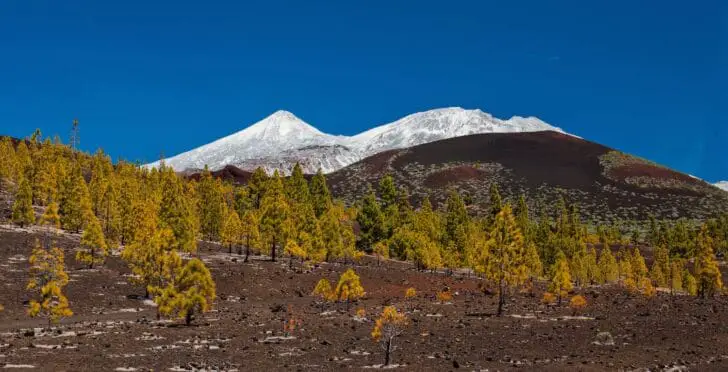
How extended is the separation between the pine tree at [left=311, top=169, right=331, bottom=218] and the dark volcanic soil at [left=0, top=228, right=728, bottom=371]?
43967 millimetres

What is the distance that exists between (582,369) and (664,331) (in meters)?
17.4

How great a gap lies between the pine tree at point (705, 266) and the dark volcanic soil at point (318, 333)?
11120 mm

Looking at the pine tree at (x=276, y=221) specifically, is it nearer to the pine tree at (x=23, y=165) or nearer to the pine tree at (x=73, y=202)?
the pine tree at (x=73, y=202)

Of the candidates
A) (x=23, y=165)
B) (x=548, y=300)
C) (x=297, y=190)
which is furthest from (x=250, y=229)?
(x=23, y=165)

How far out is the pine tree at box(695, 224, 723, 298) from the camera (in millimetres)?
72812

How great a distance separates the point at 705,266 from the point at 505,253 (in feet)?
117

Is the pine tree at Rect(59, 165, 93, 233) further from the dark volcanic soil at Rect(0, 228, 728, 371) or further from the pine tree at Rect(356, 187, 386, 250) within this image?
the pine tree at Rect(356, 187, 386, 250)

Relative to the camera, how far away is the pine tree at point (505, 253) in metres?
55.1

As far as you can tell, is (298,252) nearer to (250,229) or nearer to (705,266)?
(250,229)

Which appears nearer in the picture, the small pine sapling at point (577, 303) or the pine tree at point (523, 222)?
the small pine sapling at point (577, 303)

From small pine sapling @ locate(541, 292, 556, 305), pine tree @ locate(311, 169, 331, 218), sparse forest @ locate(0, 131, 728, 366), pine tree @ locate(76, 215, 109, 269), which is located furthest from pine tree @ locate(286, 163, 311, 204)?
small pine sapling @ locate(541, 292, 556, 305)

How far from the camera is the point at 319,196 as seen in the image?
117812 millimetres

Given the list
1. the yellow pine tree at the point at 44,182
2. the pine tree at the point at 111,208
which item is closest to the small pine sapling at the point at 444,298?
the pine tree at the point at 111,208

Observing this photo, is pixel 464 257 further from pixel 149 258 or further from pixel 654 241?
pixel 654 241
